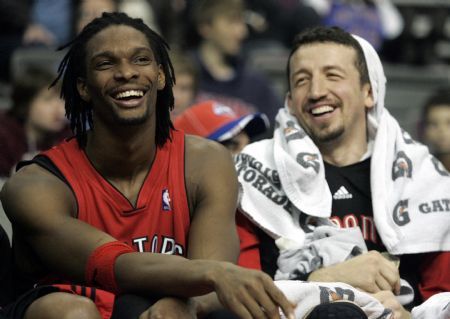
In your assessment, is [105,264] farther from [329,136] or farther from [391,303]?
[329,136]

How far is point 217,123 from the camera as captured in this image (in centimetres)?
634

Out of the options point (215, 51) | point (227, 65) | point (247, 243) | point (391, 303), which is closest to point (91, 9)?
point (215, 51)

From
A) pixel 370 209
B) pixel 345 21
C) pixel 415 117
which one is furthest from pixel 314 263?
pixel 345 21

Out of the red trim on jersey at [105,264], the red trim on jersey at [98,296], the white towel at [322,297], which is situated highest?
the red trim on jersey at [105,264]

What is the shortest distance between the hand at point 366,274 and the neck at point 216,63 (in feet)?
15.6

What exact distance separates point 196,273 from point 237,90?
5491mm

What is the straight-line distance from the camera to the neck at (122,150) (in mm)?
4879

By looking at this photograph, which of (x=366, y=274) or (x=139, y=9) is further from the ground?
(x=139, y=9)

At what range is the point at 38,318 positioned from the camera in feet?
14.2

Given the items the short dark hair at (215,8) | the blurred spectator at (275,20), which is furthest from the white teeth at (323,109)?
the blurred spectator at (275,20)

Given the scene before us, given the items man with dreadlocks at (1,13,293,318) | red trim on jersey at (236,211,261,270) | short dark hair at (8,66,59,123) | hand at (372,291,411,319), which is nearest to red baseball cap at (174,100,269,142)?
red trim on jersey at (236,211,261,270)

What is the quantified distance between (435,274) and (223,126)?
1470mm

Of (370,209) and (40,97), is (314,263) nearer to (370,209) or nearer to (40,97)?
(370,209)

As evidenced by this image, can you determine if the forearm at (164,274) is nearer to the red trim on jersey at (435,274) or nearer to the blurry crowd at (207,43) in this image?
the red trim on jersey at (435,274)
